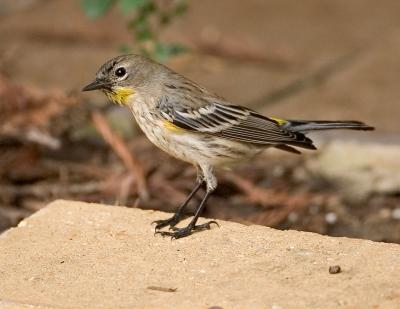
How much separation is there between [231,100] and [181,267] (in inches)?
145

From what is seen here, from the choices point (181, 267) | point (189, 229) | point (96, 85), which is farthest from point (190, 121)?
point (181, 267)

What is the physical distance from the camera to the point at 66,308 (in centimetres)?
413

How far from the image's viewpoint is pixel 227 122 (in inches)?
223

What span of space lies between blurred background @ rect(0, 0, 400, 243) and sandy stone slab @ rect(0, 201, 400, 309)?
3.35 ft

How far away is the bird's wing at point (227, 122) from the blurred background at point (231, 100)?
736mm

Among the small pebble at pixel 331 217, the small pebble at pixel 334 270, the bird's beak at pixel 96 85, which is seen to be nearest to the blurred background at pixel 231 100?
the small pebble at pixel 331 217

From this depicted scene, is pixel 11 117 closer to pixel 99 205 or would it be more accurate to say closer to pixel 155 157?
pixel 155 157

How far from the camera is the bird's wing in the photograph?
5508 mm

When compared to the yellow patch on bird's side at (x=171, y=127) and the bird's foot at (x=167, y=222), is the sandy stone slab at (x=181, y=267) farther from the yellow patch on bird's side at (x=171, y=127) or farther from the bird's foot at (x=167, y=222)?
the yellow patch on bird's side at (x=171, y=127)

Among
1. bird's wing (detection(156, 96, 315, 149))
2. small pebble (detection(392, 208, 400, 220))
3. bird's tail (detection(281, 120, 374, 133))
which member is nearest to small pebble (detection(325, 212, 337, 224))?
small pebble (detection(392, 208, 400, 220))

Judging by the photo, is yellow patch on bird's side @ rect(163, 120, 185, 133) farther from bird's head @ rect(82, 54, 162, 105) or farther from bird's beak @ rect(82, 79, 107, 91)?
bird's beak @ rect(82, 79, 107, 91)

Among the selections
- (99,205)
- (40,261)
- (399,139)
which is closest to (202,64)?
(399,139)

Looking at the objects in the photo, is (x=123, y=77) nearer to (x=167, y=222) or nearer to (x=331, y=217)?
(x=167, y=222)

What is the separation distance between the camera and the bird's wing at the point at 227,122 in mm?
5508
